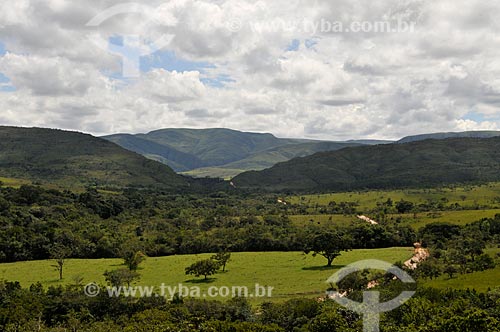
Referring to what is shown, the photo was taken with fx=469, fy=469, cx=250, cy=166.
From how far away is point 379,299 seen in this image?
219 feet

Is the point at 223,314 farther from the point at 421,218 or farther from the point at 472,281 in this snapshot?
the point at 421,218

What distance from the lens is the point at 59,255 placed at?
4722 inches

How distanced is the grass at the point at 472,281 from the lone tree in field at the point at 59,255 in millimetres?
83262

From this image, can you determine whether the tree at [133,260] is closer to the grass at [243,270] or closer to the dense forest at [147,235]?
the grass at [243,270]

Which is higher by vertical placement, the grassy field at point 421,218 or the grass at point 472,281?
the grassy field at point 421,218

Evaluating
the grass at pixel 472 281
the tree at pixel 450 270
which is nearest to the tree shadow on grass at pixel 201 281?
the grass at pixel 472 281

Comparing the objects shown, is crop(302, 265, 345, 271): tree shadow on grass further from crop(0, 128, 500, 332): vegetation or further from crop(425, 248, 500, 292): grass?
crop(425, 248, 500, 292): grass

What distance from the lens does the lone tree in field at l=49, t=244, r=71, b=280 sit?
11369 centimetres

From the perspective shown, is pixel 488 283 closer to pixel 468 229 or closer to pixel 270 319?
pixel 270 319

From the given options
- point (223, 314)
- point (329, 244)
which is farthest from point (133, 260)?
point (223, 314)

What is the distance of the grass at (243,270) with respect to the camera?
4031 inches

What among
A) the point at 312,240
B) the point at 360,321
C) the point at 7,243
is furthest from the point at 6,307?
the point at 312,240

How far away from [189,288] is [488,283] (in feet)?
190

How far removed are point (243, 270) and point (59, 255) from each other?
155 feet
